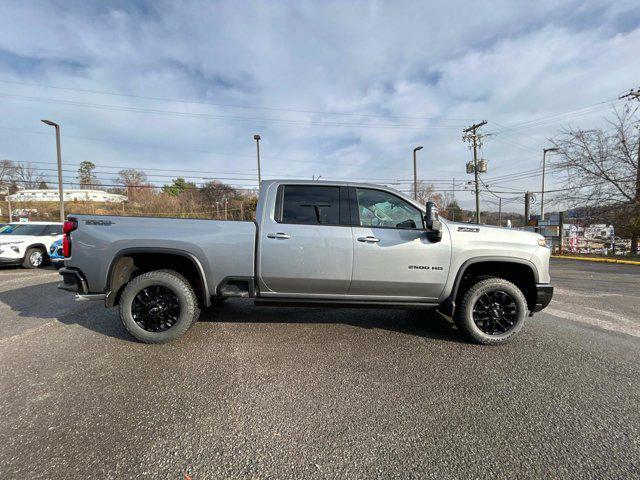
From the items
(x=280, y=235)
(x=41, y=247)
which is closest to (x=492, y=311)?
(x=280, y=235)

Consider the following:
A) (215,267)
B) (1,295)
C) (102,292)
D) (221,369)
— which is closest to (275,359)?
(221,369)

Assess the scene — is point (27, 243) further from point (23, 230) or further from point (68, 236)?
point (68, 236)

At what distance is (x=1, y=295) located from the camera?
236 inches

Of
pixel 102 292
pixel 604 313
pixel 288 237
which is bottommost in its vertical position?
pixel 604 313

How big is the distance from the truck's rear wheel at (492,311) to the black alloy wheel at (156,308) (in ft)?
11.2

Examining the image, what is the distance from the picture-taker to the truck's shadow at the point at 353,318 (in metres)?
4.12

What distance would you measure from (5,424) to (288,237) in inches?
105

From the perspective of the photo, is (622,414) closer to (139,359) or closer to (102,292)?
(139,359)

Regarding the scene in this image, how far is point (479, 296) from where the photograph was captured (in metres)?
3.63

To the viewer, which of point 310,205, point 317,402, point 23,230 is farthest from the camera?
point 23,230

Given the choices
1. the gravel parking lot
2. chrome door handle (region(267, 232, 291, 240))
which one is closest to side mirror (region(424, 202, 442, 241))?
the gravel parking lot

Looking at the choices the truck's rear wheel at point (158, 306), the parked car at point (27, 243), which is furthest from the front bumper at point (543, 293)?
the parked car at point (27, 243)

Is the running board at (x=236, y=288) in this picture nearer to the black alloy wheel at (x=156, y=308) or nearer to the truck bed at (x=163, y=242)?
the truck bed at (x=163, y=242)

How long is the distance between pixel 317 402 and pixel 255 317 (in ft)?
7.50
